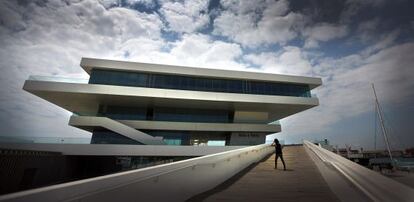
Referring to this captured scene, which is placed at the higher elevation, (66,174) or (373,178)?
(373,178)

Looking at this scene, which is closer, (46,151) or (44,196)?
(44,196)

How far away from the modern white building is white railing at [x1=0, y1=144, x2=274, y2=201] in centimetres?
2050

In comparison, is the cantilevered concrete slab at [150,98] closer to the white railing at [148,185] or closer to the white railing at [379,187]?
the white railing at [148,185]

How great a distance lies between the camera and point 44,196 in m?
1.93

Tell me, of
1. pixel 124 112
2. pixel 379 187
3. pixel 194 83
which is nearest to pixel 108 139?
pixel 124 112

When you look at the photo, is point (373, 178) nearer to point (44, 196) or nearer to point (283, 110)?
point (44, 196)

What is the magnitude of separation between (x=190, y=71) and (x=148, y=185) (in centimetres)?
2789

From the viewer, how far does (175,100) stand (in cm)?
2998

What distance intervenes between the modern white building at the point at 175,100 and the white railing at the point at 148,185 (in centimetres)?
2050

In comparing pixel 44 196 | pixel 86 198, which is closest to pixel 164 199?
pixel 86 198

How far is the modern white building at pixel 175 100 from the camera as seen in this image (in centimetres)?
2731

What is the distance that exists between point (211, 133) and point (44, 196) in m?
31.3

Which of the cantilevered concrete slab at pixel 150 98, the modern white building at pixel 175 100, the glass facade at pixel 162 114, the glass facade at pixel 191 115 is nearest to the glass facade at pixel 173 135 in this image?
the modern white building at pixel 175 100

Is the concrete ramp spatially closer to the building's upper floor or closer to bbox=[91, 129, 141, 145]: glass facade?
bbox=[91, 129, 141, 145]: glass facade
